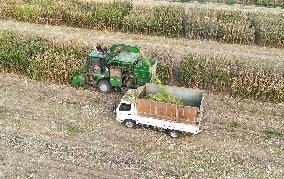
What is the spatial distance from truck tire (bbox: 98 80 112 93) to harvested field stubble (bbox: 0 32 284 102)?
5.32 ft

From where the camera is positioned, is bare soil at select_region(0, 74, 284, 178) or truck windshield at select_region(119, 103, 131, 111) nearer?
bare soil at select_region(0, 74, 284, 178)

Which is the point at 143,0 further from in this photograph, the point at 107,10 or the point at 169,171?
the point at 169,171

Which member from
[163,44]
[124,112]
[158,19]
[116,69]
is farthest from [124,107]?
[158,19]

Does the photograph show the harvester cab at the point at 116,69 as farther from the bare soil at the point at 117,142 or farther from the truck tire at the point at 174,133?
the truck tire at the point at 174,133

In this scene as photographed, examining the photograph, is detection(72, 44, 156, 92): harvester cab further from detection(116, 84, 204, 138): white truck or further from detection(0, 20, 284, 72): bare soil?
detection(0, 20, 284, 72): bare soil

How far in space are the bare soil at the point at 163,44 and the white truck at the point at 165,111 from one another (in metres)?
4.92

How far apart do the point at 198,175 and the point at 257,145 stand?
126 inches

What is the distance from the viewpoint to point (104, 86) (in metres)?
21.8

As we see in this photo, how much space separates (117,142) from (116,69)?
13.0ft

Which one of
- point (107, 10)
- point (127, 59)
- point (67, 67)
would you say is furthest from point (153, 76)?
point (107, 10)

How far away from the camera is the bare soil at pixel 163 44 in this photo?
25531 mm

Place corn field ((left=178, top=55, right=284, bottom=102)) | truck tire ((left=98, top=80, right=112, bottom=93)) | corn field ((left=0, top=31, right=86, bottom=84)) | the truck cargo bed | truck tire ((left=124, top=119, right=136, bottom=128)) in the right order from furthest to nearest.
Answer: corn field ((left=0, top=31, right=86, bottom=84)) < truck tire ((left=98, top=80, right=112, bottom=93)) < corn field ((left=178, top=55, right=284, bottom=102)) < truck tire ((left=124, top=119, right=136, bottom=128)) < the truck cargo bed

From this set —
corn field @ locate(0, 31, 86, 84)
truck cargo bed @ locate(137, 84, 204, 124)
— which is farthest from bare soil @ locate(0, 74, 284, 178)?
corn field @ locate(0, 31, 86, 84)

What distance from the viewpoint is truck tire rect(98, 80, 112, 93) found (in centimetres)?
2167
